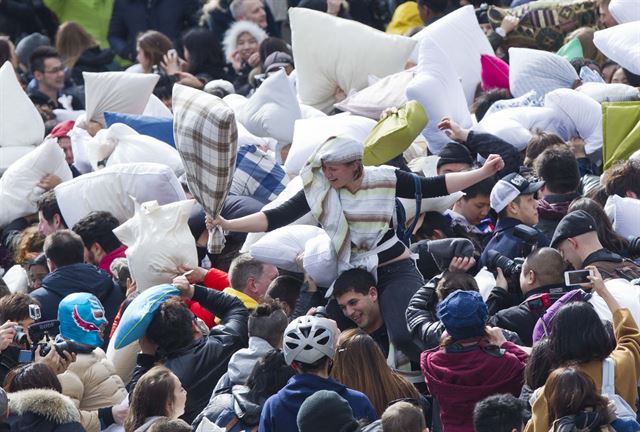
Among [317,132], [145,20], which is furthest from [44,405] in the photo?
[145,20]

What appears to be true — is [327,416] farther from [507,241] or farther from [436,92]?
[436,92]

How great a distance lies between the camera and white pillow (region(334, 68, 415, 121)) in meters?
9.83

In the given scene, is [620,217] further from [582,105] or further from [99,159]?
[99,159]

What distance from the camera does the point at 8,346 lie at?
7.32 metres

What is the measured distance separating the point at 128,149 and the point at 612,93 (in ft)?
9.13

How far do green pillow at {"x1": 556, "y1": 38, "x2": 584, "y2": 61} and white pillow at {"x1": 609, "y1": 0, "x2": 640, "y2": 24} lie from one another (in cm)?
34

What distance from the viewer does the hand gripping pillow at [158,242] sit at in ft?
27.1

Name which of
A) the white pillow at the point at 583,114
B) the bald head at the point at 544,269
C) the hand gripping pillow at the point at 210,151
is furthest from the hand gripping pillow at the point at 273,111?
the bald head at the point at 544,269

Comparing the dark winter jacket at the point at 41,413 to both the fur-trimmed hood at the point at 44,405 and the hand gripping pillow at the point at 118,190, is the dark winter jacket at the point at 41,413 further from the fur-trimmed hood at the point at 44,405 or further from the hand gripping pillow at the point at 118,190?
the hand gripping pillow at the point at 118,190

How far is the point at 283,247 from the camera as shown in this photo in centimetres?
793

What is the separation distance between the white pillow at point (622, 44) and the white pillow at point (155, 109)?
2.82 metres

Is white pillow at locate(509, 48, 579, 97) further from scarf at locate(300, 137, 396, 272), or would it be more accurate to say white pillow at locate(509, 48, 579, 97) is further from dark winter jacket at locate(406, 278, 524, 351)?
dark winter jacket at locate(406, 278, 524, 351)

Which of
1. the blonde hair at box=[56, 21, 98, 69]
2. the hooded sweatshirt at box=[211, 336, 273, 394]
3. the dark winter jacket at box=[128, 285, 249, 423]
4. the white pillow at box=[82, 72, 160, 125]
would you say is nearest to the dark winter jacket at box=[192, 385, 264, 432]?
the hooded sweatshirt at box=[211, 336, 273, 394]

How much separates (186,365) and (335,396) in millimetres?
1404
